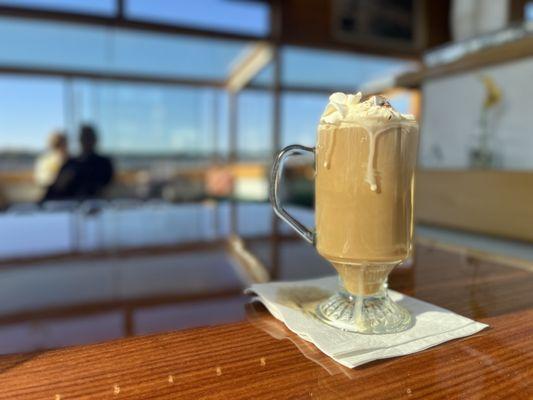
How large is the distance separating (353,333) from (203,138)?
13.2 feet

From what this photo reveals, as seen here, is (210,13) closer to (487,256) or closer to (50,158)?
(50,158)

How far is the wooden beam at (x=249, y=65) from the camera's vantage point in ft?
12.5

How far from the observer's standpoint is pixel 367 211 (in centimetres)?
43

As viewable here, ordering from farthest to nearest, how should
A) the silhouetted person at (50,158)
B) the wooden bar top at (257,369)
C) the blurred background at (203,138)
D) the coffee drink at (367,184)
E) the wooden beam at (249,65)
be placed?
the wooden beam at (249,65) < the silhouetted person at (50,158) < the blurred background at (203,138) < the coffee drink at (367,184) < the wooden bar top at (257,369)

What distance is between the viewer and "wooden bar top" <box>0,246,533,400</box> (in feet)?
1.04

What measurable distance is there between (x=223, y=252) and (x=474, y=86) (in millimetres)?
1300

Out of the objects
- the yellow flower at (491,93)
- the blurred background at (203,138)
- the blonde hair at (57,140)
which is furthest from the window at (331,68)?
the yellow flower at (491,93)

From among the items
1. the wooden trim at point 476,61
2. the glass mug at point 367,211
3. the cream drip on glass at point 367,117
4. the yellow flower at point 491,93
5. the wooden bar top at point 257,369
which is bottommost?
the wooden bar top at point 257,369

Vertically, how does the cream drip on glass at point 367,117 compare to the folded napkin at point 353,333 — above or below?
above

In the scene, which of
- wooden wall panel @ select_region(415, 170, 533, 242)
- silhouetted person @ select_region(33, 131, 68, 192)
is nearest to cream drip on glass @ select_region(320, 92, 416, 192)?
wooden wall panel @ select_region(415, 170, 533, 242)

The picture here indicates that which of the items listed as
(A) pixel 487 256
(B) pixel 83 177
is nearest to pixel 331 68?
(B) pixel 83 177

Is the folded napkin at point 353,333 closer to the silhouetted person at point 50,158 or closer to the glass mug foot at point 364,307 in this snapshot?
the glass mug foot at point 364,307

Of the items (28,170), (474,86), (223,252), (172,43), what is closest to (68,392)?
(223,252)

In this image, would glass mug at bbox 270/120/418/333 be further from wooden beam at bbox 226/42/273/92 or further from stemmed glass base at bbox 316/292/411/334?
wooden beam at bbox 226/42/273/92
